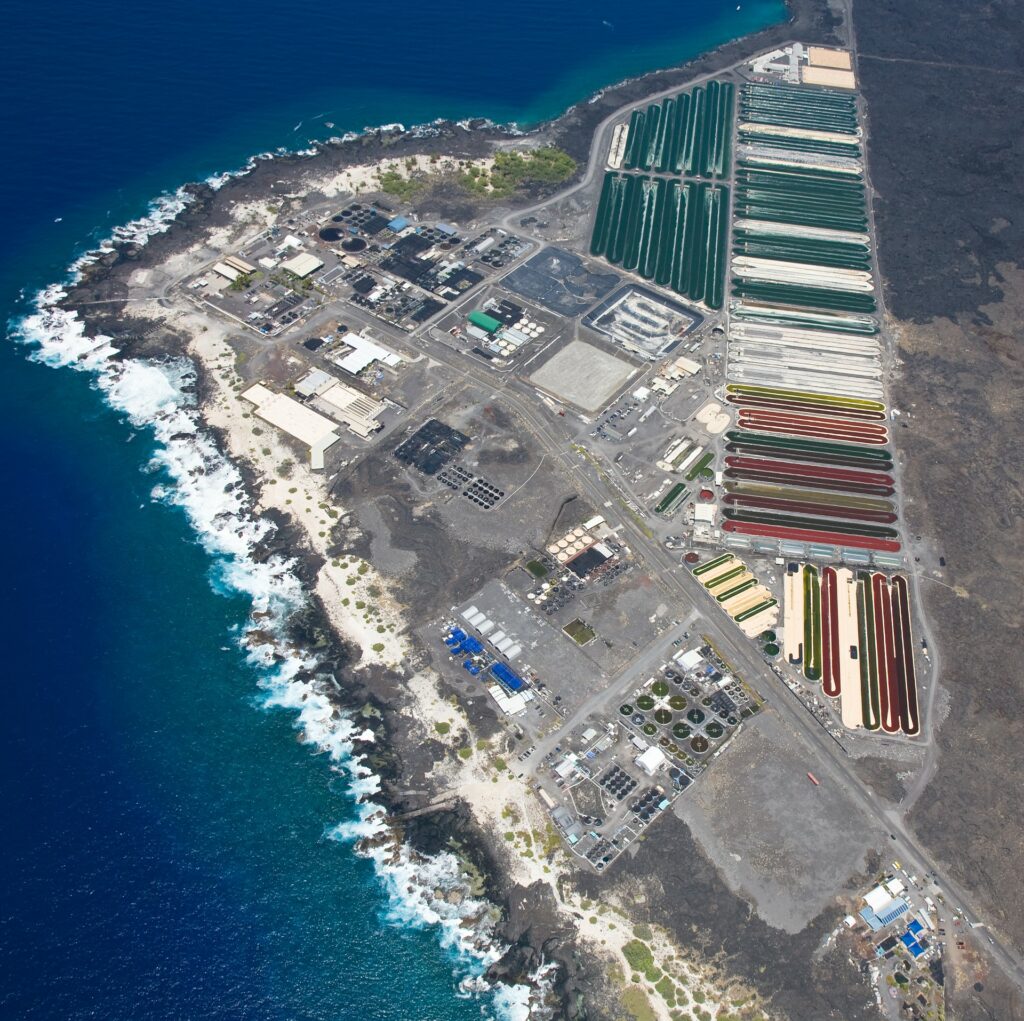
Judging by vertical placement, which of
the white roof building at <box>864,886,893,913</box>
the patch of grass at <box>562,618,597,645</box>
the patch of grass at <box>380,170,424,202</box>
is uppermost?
the patch of grass at <box>380,170,424,202</box>

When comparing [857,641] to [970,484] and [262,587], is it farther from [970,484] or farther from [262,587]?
[262,587]

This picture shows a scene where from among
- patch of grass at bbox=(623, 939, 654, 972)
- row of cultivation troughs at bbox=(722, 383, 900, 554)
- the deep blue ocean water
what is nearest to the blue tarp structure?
the deep blue ocean water

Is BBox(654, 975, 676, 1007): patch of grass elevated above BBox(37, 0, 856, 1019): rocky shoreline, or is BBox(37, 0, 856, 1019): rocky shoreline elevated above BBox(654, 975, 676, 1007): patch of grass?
BBox(37, 0, 856, 1019): rocky shoreline

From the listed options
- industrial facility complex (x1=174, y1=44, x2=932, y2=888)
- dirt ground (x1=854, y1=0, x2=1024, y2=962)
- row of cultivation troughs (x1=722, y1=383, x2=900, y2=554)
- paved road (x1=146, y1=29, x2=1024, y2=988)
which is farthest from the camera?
row of cultivation troughs (x1=722, y1=383, x2=900, y2=554)

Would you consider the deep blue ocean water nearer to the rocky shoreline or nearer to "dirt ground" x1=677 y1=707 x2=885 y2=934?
the rocky shoreline

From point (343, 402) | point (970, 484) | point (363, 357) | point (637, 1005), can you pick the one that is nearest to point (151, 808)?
point (637, 1005)

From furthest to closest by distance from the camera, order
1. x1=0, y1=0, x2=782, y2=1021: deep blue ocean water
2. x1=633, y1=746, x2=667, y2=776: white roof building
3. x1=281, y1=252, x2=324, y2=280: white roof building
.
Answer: x1=281, y1=252, x2=324, y2=280: white roof building
x1=633, y1=746, x2=667, y2=776: white roof building
x1=0, y1=0, x2=782, y2=1021: deep blue ocean water
